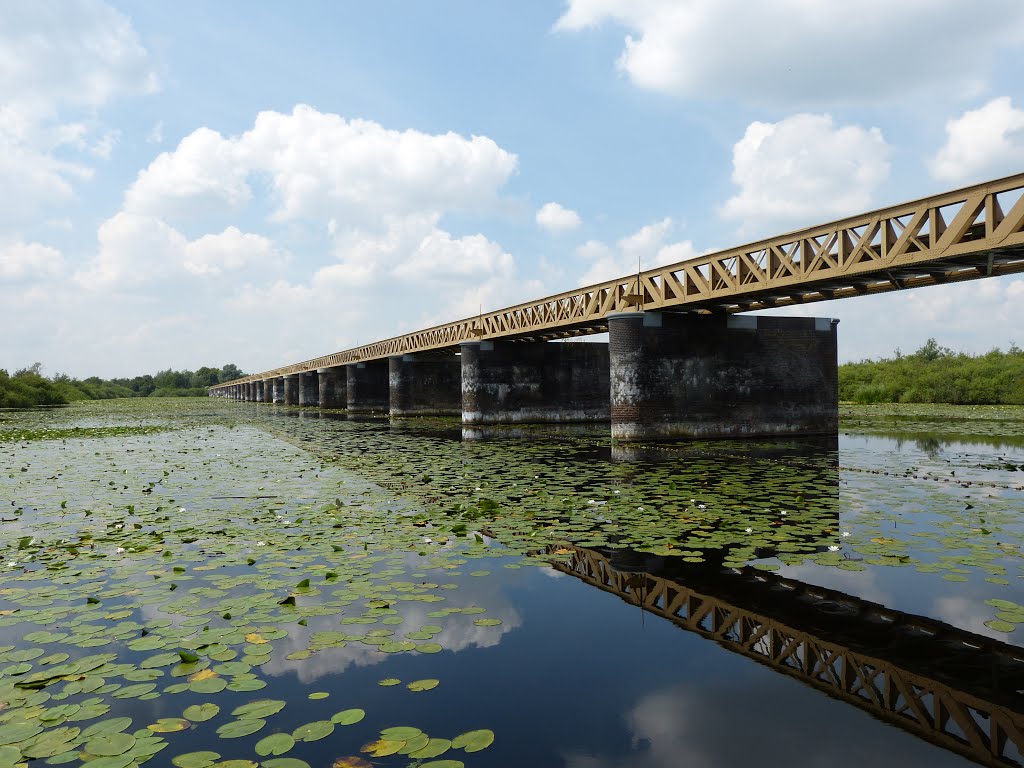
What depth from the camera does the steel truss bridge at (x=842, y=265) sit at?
11.5 metres

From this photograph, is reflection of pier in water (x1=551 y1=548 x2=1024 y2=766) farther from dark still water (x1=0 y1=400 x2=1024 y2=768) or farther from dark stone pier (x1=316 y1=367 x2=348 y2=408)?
dark stone pier (x1=316 y1=367 x2=348 y2=408)

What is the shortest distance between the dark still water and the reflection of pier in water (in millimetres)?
19

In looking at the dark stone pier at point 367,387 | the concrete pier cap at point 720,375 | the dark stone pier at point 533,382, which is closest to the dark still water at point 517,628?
the concrete pier cap at point 720,375

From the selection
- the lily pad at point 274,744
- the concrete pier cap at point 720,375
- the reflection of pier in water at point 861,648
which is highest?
the concrete pier cap at point 720,375

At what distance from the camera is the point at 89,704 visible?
3.37 meters

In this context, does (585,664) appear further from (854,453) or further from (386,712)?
(854,453)

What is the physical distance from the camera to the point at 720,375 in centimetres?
2017

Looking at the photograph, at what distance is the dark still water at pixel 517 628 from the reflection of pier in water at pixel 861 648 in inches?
0.7

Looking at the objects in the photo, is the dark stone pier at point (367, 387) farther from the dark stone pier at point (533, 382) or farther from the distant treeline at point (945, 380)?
the distant treeline at point (945, 380)

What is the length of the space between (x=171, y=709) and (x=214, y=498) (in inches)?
291

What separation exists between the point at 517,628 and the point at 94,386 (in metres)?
147

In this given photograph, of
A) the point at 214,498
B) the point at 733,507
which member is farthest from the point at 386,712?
the point at 214,498

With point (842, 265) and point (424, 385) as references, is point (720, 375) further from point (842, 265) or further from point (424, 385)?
point (424, 385)

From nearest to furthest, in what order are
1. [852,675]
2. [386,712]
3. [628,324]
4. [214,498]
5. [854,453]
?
[386,712]
[852,675]
[214,498]
[854,453]
[628,324]
